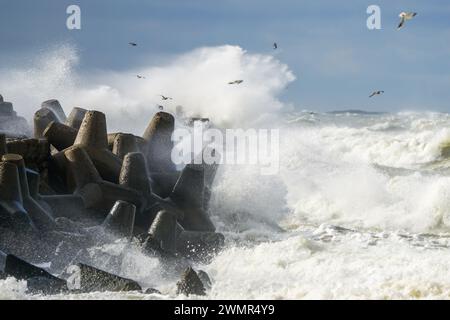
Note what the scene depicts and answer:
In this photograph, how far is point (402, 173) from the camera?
80.9 feet

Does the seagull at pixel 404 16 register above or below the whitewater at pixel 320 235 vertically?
above

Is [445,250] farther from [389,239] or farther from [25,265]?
Answer: [25,265]

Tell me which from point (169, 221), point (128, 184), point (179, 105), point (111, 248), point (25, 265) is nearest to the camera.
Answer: point (25, 265)

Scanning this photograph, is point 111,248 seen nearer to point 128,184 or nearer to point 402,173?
point 128,184

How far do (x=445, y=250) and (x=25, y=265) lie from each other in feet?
24.1

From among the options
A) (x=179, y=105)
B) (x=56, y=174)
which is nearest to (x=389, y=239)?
(x=56, y=174)

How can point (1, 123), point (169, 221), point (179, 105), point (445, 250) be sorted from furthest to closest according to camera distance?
point (179, 105)
point (1, 123)
point (445, 250)
point (169, 221)

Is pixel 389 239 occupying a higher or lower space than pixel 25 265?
lower

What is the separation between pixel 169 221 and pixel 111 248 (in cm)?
100

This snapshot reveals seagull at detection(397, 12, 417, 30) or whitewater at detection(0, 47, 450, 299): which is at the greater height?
seagull at detection(397, 12, 417, 30)

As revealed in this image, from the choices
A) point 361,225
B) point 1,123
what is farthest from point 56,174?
point 361,225

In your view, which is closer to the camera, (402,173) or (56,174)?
(56,174)

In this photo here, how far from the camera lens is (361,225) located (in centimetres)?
1694

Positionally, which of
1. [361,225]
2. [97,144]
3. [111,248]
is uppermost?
[97,144]
